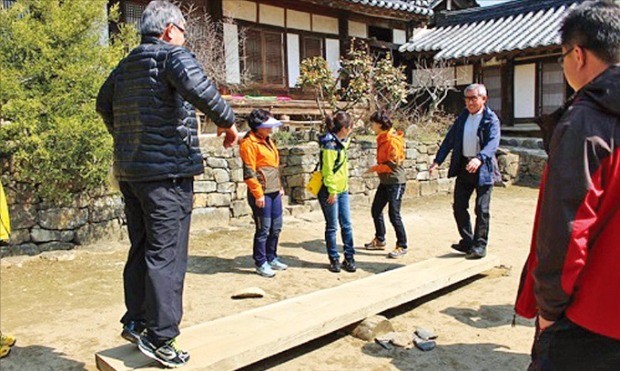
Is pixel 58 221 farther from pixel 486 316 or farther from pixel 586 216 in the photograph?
pixel 586 216

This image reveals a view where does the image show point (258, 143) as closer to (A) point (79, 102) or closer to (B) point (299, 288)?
(B) point (299, 288)

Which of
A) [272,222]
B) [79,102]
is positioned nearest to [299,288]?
[272,222]

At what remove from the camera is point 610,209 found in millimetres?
1566

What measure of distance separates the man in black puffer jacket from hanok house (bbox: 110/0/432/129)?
717 centimetres

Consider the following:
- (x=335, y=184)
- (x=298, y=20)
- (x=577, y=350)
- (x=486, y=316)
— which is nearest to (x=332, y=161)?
(x=335, y=184)

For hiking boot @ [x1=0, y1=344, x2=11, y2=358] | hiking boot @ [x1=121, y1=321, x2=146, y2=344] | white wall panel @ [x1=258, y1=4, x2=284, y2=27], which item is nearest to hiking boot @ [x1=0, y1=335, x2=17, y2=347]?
hiking boot @ [x1=0, y1=344, x2=11, y2=358]

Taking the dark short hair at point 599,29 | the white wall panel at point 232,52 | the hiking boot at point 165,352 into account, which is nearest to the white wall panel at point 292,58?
the white wall panel at point 232,52

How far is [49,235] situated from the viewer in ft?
20.0

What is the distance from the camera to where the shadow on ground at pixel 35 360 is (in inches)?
130

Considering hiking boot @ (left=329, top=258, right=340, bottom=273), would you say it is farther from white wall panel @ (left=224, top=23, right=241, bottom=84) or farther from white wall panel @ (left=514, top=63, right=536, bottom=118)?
white wall panel @ (left=514, top=63, right=536, bottom=118)

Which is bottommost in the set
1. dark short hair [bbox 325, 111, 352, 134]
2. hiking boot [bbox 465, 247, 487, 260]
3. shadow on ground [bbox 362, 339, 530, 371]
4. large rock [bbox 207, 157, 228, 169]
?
shadow on ground [bbox 362, 339, 530, 371]

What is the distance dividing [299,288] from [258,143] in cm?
147

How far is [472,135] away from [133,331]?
3.58m

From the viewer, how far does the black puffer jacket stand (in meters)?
2.64
